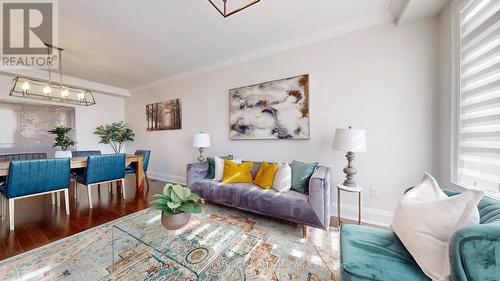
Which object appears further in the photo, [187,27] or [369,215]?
[187,27]

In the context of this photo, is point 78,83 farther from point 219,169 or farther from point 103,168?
point 219,169

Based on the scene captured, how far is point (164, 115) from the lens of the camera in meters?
4.46

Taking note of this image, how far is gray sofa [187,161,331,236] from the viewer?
1845 mm

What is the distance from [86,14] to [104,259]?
266 centimetres

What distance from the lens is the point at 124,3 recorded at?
195cm

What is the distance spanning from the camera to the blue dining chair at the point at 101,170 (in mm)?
2689

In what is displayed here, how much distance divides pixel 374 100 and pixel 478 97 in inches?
34.5

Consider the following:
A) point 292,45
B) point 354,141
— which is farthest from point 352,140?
point 292,45

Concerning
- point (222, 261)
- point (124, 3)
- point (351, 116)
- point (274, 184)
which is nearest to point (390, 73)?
point (351, 116)

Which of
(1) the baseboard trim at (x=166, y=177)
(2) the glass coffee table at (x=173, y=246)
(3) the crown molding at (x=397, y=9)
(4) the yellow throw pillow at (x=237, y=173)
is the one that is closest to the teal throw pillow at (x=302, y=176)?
(4) the yellow throw pillow at (x=237, y=173)

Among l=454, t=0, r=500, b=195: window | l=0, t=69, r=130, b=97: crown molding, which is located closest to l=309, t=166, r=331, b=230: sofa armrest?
l=454, t=0, r=500, b=195: window

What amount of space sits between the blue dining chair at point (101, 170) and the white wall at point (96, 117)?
8.09ft

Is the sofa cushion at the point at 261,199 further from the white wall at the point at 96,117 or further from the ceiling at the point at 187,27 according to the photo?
the white wall at the point at 96,117

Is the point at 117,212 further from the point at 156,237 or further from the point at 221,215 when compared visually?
the point at 156,237
